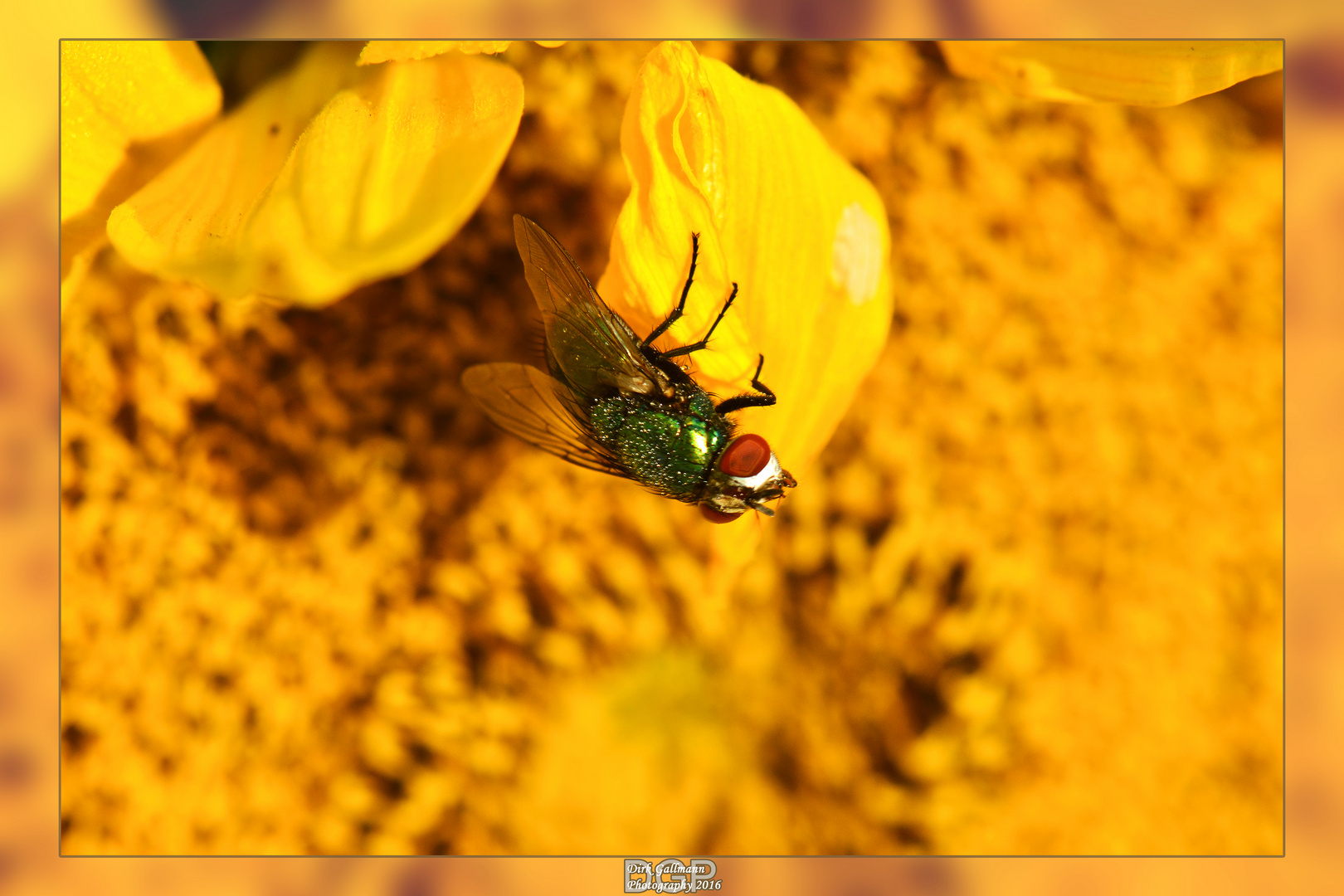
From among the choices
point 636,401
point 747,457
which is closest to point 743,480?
point 747,457

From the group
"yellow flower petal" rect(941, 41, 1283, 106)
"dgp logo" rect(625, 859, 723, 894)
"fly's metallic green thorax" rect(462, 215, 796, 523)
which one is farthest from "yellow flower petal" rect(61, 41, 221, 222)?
"dgp logo" rect(625, 859, 723, 894)

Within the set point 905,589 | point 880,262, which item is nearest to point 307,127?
point 880,262

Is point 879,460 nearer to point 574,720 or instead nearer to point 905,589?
point 905,589

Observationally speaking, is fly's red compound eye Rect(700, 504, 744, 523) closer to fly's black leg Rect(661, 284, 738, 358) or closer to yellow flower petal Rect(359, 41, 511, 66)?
fly's black leg Rect(661, 284, 738, 358)

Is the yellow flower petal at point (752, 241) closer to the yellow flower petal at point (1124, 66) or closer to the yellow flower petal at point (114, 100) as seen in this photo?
the yellow flower petal at point (1124, 66)

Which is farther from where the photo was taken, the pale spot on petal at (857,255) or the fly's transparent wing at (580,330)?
the pale spot on petal at (857,255)

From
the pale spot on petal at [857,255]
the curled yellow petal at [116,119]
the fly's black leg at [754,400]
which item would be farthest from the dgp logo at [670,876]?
the curled yellow petal at [116,119]
